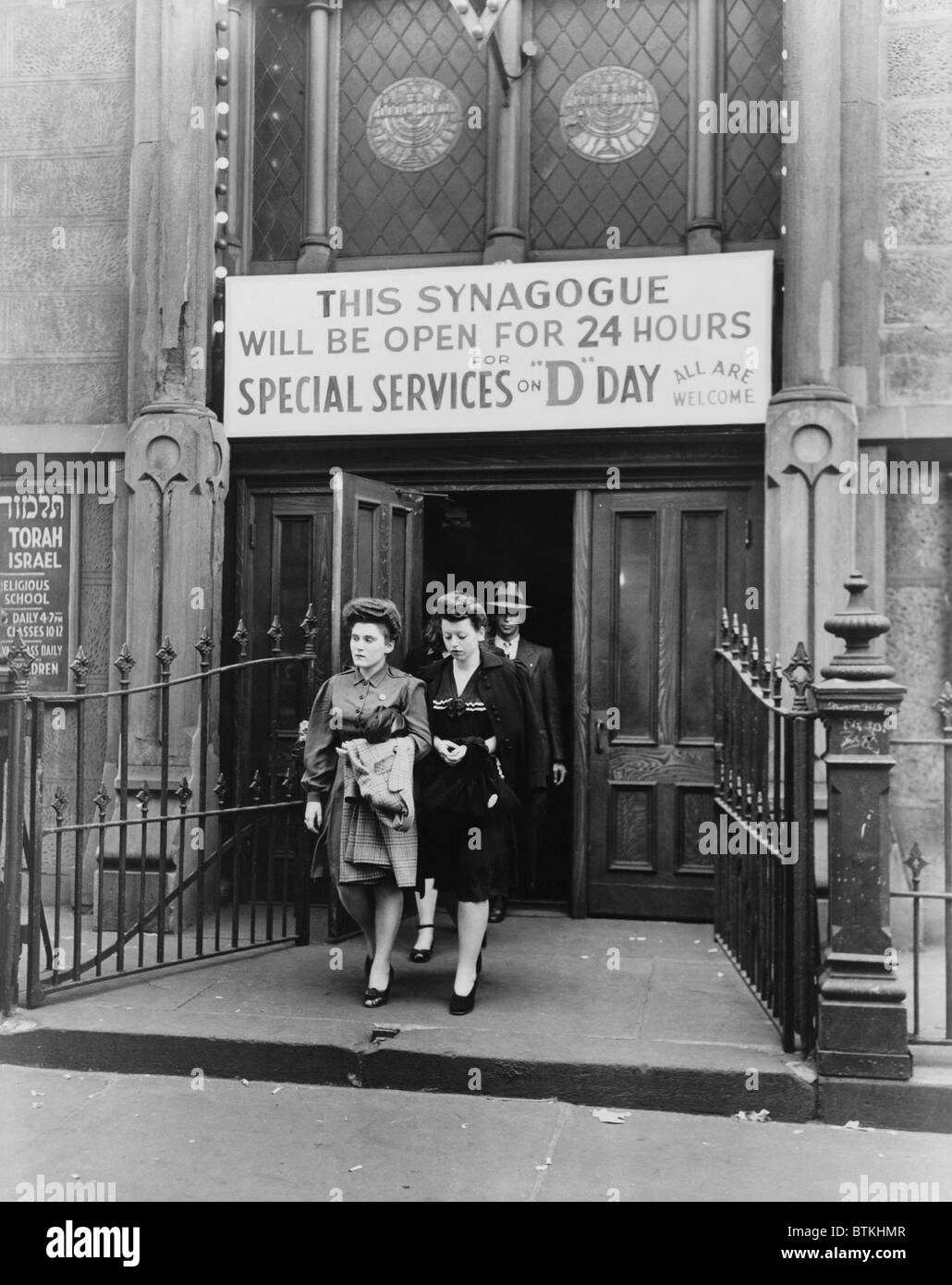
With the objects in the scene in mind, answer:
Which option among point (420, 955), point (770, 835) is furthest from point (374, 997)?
point (770, 835)

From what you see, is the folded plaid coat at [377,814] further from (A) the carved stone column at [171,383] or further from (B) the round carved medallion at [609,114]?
(B) the round carved medallion at [609,114]

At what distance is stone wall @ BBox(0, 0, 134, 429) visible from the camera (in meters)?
7.82

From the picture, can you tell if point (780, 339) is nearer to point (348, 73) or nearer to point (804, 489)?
point (804, 489)

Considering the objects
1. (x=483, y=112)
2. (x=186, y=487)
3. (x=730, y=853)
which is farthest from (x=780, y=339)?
(x=186, y=487)

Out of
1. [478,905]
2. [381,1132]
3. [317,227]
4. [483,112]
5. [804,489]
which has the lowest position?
[381,1132]

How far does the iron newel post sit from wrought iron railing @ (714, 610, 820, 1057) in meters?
0.13

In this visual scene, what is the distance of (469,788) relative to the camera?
552cm

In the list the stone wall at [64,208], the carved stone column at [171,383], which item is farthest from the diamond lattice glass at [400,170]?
the stone wall at [64,208]

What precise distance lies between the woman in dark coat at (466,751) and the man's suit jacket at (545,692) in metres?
1.14

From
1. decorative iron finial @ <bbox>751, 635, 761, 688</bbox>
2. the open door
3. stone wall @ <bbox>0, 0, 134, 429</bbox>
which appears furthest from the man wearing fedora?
stone wall @ <bbox>0, 0, 134, 429</bbox>

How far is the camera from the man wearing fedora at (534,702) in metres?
6.98

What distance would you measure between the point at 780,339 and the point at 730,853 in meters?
3.01

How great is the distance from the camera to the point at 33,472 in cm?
790

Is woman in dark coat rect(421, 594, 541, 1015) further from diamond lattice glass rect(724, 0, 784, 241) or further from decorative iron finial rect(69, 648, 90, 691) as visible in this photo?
diamond lattice glass rect(724, 0, 784, 241)
